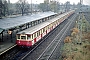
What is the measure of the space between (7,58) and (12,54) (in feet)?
5.33

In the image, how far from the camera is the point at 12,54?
781 inches

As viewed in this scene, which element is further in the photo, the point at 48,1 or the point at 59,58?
the point at 48,1

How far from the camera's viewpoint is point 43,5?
350 feet

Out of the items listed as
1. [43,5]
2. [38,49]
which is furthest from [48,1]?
[38,49]

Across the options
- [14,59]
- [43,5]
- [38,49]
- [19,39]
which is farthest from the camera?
[43,5]

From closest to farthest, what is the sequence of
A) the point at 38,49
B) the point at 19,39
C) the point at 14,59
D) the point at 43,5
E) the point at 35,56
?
1. the point at 14,59
2. the point at 35,56
3. the point at 19,39
4. the point at 38,49
5. the point at 43,5

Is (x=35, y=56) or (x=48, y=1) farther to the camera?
(x=48, y=1)

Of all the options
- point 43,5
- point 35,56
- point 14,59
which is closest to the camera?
point 14,59

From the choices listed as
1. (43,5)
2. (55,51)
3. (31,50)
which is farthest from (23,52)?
(43,5)

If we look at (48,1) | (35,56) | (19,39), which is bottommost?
(35,56)

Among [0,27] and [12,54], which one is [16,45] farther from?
[0,27]

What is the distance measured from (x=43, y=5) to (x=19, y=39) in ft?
287

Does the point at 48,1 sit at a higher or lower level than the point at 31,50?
higher

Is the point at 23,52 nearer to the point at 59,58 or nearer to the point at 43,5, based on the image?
the point at 59,58
